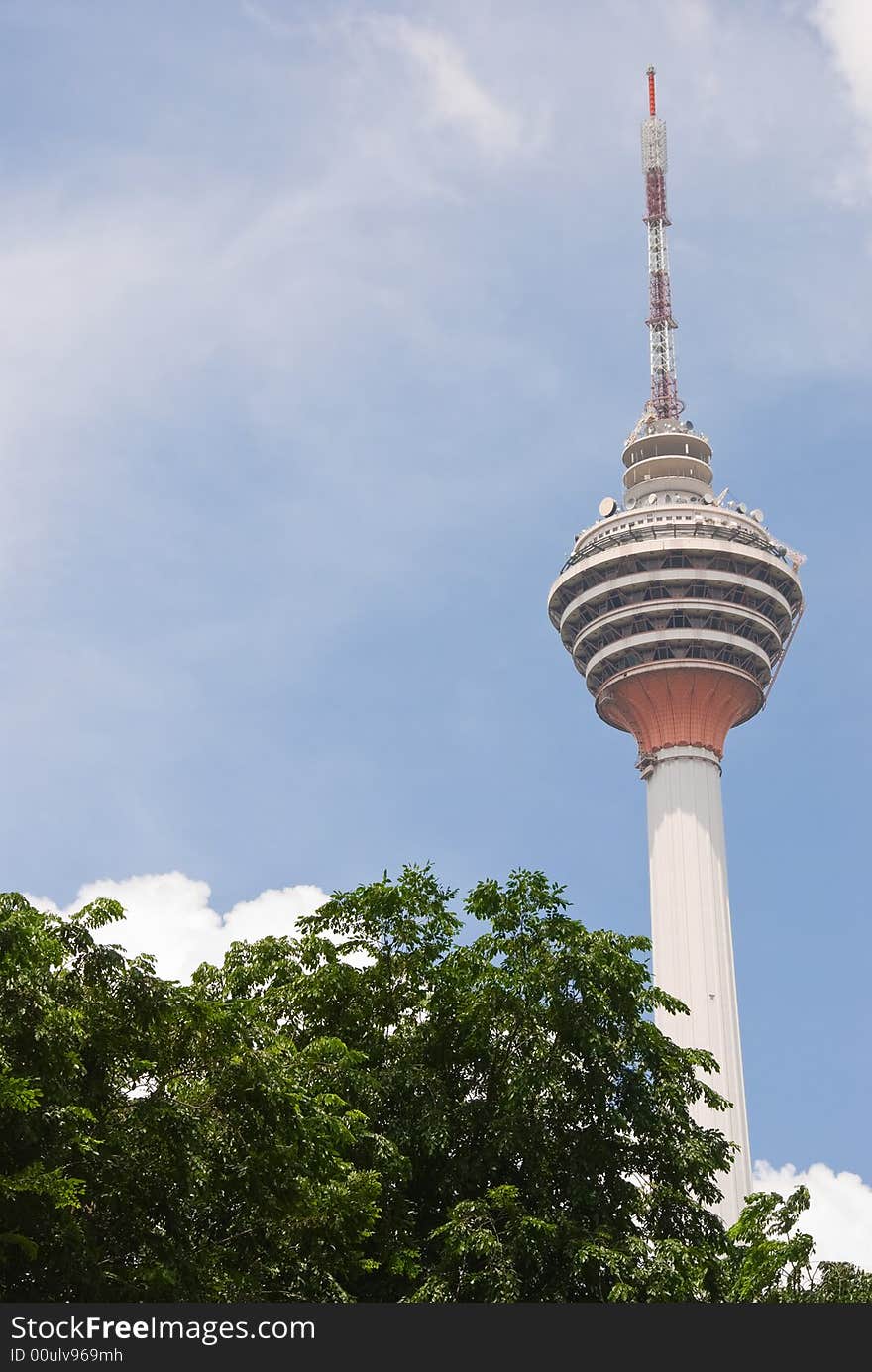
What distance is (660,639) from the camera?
317 ft

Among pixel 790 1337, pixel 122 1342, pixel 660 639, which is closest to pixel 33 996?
pixel 122 1342

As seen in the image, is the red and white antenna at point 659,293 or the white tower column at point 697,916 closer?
the white tower column at point 697,916

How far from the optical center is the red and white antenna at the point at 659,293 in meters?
112

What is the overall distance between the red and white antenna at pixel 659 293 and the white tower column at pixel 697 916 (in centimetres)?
2879

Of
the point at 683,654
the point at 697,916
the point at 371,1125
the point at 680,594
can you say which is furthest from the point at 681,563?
the point at 371,1125

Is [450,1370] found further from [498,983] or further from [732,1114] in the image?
[732,1114]

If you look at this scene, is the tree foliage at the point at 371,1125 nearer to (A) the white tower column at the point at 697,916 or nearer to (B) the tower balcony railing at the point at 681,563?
Answer: (A) the white tower column at the point at 697,916

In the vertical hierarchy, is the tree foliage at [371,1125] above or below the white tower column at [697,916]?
below

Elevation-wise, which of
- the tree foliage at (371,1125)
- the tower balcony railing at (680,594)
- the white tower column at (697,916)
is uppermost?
the tower balcony railing at (680,594)

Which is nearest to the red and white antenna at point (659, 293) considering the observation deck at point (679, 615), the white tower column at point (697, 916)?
the observation deck at point (679, 615)

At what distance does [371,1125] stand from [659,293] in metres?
89.2

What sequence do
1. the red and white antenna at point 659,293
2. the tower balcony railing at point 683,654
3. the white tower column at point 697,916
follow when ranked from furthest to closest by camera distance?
the red and white antenna at point 659,293 → the tower balcony railing at point 683,654 → the white tower column at point 697,916

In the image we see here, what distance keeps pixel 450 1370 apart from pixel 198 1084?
12091mm

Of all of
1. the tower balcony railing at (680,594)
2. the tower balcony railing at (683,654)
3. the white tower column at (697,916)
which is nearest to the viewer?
the white tower column at (697,916)
